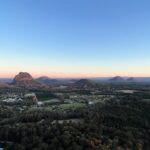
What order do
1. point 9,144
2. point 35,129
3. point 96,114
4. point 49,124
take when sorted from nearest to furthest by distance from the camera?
point 9,144, point 35,129, point 49,124, point 96,114

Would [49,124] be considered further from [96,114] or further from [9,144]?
[96,114]

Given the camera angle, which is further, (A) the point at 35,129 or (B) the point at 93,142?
(A) the point at 35,129

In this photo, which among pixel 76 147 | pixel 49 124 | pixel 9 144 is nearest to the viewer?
pixel 76 147

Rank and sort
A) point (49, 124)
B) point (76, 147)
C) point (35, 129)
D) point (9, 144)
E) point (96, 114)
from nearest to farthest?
point (76, 147), point (9, 144), point (35, 129), point (49, 124), point (96, 114)

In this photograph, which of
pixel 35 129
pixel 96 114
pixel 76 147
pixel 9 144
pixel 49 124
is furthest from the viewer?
pixel 96 114

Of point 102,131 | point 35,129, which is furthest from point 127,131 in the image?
point 35,129

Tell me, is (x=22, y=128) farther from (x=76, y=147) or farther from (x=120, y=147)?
(x=120, y=147)

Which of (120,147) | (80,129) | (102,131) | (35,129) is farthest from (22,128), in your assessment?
(120,147)

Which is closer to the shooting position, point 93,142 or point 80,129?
point 93,142
